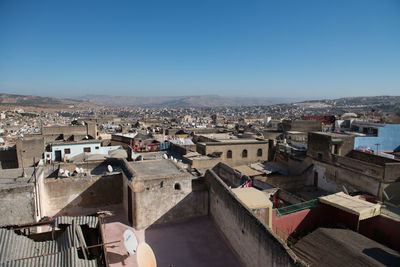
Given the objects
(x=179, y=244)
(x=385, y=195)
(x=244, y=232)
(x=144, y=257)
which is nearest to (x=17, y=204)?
(x=144, y=257)

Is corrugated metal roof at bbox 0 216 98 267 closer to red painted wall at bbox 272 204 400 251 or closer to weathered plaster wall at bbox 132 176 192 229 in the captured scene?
weathered plaster wall at bbox 132 176 192 229

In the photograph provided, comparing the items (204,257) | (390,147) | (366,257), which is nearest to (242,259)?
(204,257)

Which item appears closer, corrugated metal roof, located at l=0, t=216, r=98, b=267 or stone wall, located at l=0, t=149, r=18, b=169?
corrugated metal roof, located at l=0, t=216, r=98, b=267

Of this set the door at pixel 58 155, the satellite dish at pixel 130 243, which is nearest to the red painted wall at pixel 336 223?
the satellite dish at pixel 130 243

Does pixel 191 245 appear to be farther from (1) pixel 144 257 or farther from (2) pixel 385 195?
(2) pixel 385 195

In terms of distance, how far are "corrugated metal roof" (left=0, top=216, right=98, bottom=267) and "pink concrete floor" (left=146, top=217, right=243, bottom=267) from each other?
109 inches

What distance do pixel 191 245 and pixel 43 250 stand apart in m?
4.69

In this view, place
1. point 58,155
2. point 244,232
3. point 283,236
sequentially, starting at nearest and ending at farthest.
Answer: point 244,232 → point 283,236 → point 58,155

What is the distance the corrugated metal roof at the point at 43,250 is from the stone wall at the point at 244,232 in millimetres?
4248

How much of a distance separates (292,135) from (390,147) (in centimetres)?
907

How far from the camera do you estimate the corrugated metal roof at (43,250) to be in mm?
6129

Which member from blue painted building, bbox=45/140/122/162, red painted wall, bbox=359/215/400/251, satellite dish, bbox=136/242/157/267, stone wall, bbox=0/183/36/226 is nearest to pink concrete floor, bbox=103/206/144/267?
satellite dish, bbox=136/242/157/267

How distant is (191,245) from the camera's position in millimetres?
9641

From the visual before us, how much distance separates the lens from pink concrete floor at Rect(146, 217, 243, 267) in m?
8.75
